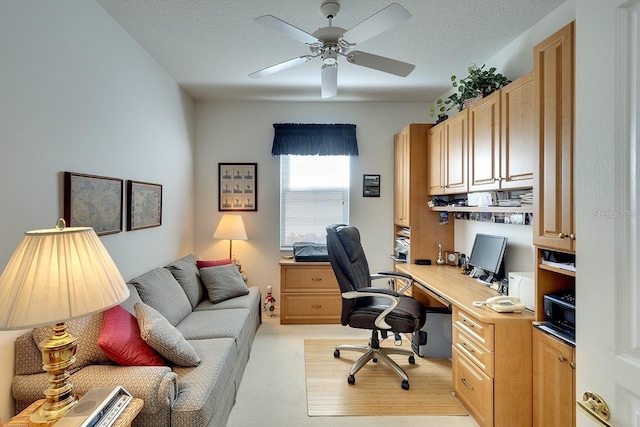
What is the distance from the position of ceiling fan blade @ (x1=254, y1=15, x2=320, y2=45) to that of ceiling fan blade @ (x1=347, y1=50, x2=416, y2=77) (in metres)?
0.26

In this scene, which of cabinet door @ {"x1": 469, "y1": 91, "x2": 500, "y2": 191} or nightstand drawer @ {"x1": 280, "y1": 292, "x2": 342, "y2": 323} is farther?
nightstand drawer @ {"x1": 280, "y1": 292, "x2": 342, "y2": 323}

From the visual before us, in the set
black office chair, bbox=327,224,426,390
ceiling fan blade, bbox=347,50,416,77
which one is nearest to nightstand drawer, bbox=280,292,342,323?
black office chair, bbox=327,224,426,390

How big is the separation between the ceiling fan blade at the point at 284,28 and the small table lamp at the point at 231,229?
2391 mm

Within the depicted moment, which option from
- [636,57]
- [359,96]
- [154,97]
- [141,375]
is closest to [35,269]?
[141,375]

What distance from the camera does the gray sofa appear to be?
151 cm

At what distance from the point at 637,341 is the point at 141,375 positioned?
1.82 m

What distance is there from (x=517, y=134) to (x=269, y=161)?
2.84 meters

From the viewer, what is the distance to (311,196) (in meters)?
4.24

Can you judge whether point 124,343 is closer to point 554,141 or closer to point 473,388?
point 473,388

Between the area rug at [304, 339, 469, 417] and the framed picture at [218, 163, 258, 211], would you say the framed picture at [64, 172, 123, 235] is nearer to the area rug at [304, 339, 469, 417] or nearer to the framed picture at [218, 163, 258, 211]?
the framed picture at [218, 163, 258, 211]

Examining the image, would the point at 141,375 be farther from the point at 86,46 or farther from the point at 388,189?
the point at 388,189

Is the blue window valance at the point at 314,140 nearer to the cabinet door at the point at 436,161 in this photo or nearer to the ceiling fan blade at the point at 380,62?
the cabinet door at the point at 436,161

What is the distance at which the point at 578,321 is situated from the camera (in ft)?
2.93

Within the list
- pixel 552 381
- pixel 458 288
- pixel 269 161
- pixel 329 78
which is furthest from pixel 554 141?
pixel 269 161
